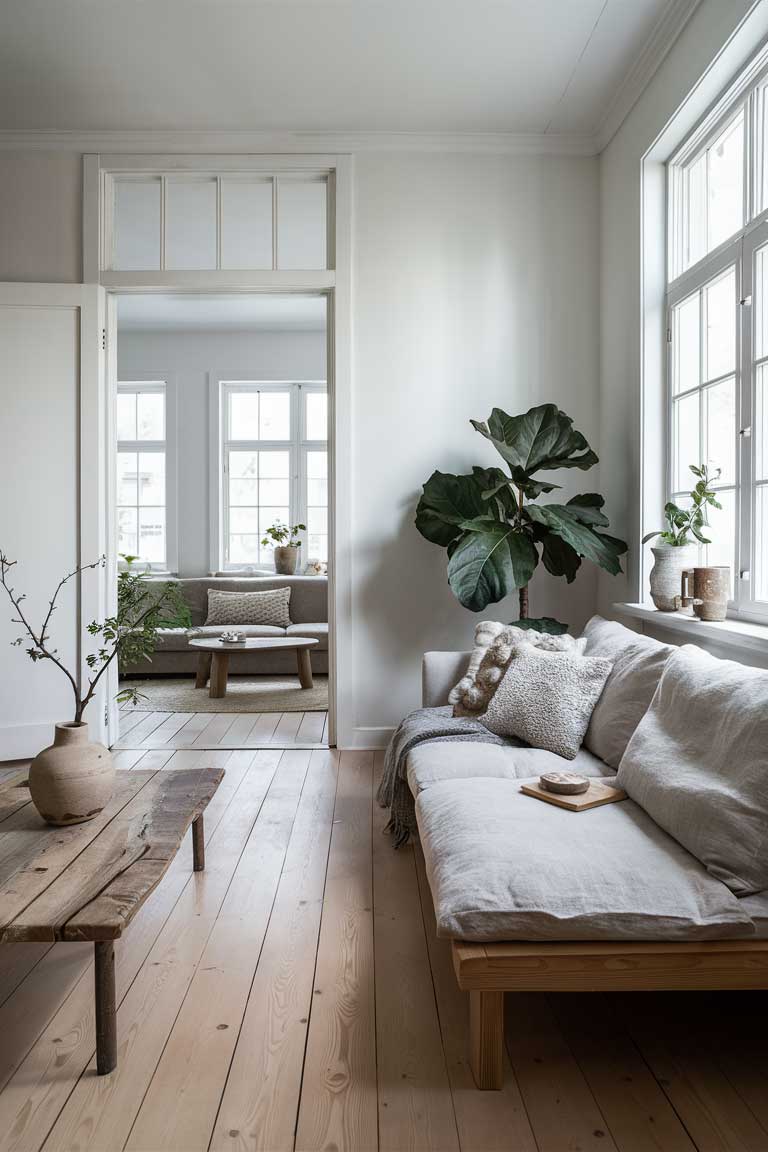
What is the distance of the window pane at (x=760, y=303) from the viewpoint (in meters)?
2.68

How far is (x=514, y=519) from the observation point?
12.4ft

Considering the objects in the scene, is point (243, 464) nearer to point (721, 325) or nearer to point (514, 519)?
point (514, 519)

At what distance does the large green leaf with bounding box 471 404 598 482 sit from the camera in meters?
3.64

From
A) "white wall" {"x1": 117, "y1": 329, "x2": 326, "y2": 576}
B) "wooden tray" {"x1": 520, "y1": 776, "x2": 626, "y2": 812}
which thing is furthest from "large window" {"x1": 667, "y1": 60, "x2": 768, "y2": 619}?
"white wall" {"x1": 117, "y1": 329, "x2": 326, "y2": 576}

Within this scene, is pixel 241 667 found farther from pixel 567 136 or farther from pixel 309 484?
pixel 567 136

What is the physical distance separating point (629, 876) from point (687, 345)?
8.07 feet

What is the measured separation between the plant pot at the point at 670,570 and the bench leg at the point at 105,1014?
2.34m

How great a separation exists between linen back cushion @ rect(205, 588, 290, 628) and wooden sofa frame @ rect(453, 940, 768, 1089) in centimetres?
506

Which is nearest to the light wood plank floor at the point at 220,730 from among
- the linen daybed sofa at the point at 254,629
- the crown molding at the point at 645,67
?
the linen daybed sofa at the point at 254,629

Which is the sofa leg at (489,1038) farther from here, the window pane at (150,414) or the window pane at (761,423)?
the window pane at (150,414)

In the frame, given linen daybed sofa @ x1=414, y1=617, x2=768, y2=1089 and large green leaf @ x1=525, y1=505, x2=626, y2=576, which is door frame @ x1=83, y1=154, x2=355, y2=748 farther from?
linen daybed sofa @ x1=414, y1=617, x2=768, y2=1089

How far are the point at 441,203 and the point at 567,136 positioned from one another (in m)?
0.70

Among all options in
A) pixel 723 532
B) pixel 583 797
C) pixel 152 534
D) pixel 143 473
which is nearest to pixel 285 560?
pixel 152 534

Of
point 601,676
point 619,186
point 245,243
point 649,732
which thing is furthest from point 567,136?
point 649,732
